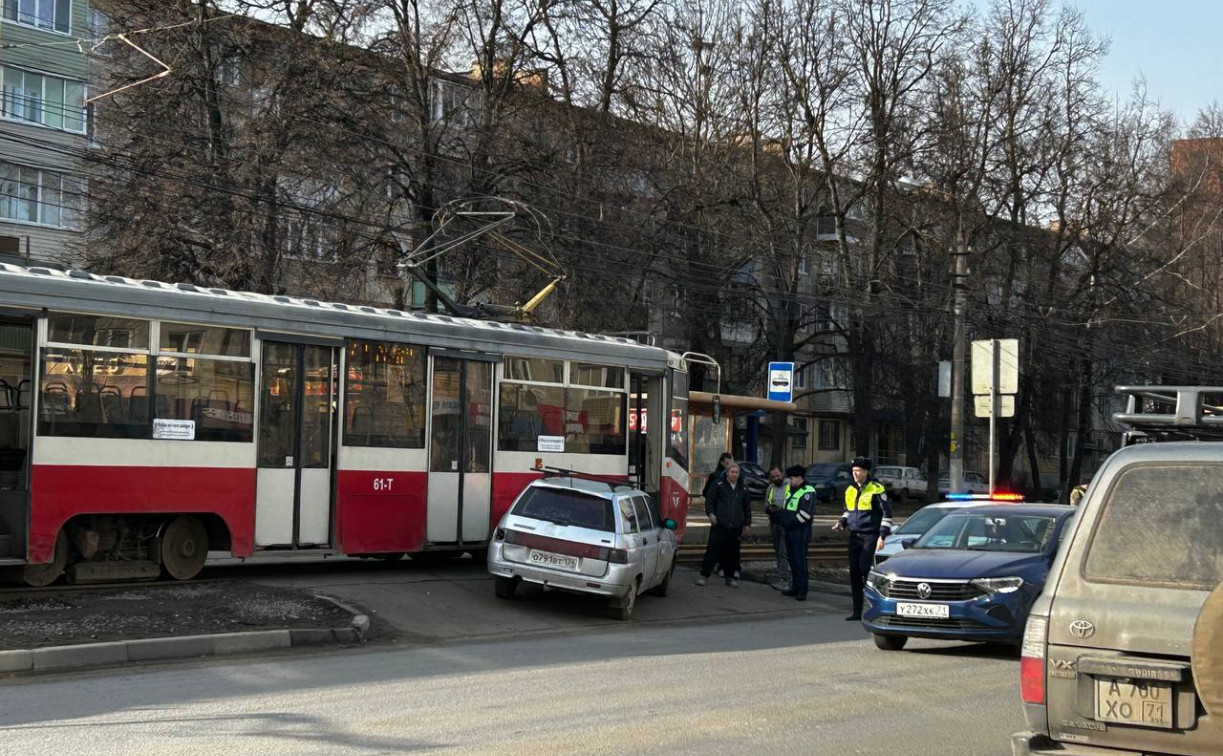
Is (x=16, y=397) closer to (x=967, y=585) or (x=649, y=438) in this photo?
(x=649, y=438)

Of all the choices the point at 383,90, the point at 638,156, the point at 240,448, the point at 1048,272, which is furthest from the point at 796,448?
the point at 240,448

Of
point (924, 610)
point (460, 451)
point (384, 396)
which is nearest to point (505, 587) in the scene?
point (460, 451)

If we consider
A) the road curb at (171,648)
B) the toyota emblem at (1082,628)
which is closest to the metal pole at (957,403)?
Answer: the road curb at (171,648)

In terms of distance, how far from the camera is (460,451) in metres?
16.3

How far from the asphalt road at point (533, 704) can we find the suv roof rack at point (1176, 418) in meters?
2.08

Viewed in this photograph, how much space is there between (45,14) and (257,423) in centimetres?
3085

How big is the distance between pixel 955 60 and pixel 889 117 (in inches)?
131

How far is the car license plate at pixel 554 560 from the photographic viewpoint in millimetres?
13648

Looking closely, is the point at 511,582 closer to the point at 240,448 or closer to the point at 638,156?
the point at 240,448

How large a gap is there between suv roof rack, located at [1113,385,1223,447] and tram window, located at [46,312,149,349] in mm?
9855

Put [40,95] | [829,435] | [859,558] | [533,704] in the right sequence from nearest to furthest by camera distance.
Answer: [533,704], [859,558], [40,95], [829,435]

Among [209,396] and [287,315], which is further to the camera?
[287,315]

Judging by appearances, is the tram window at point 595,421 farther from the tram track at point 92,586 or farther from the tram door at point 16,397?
→ the tram door at point 16,397

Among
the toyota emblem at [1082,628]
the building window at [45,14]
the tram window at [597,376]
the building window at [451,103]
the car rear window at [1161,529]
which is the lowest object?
the toyota emblem at [1082,628]
